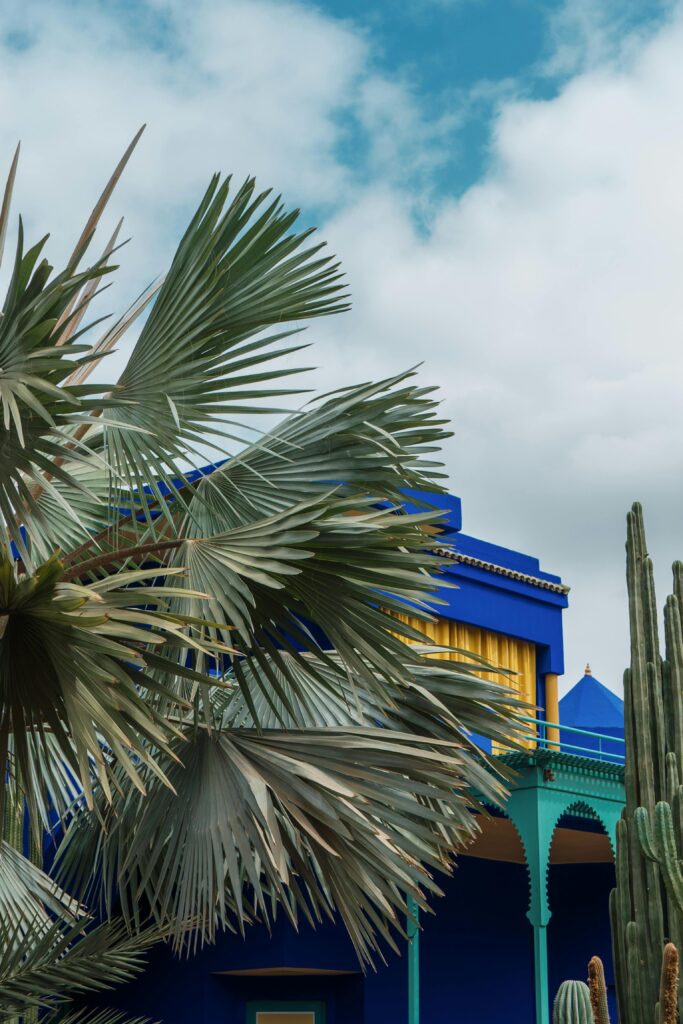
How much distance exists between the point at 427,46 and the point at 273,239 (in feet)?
12.6

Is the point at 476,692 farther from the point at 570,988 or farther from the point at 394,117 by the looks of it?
the point at 394,117

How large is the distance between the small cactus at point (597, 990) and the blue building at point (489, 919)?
599 centimetres

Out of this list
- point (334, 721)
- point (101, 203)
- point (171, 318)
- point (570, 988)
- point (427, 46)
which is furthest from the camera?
point (570, 988)

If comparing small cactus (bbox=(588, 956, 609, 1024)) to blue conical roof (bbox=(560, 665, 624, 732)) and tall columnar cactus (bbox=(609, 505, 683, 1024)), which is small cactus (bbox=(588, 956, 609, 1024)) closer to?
tall columnar cactus (bbox=(609, 505, 683, 1024))

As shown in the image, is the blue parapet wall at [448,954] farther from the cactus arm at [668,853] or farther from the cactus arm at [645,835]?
the cactus arm at [668,853]

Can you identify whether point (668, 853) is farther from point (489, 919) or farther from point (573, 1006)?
point (489, 919)

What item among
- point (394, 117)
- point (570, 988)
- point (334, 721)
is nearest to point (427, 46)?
point (394, 117)

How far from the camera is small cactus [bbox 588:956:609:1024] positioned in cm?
589

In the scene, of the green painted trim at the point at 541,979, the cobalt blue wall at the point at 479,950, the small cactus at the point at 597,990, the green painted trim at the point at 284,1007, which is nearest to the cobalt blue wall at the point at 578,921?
the cobalt blue wall at the point at 479,950

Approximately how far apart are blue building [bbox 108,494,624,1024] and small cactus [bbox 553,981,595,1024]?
1.08 metres

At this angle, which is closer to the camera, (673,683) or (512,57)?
(673,683)

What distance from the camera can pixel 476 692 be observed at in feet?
24.4

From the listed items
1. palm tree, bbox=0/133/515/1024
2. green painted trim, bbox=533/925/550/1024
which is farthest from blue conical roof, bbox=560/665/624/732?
palm tree, bbox=0/133/515/1024

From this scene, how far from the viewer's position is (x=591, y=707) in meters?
20.6
